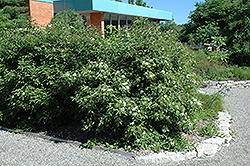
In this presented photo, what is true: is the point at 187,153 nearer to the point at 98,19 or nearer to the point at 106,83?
the point at 106,83

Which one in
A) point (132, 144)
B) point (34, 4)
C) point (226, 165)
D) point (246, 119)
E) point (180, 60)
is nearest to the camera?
point (226, 165)

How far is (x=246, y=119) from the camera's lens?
5.23 m

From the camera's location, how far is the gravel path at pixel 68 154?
3.38 meters

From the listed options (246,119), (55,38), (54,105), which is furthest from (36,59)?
(246,119)

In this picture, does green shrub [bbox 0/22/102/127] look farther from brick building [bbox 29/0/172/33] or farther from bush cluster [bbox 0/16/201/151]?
brick building [bbox 29/0/172/33]

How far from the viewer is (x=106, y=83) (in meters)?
3.86

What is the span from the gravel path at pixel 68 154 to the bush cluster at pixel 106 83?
0.33 metres

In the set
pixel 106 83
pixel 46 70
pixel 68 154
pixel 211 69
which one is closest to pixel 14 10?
pixel 211 69

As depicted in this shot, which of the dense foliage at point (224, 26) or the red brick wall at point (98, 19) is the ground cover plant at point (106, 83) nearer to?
the dense foliage at point (224, 26)

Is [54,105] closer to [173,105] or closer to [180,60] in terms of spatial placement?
[173,105]

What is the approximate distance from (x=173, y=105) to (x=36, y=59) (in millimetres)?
2651

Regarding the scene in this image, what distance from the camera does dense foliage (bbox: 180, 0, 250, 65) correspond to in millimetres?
10828

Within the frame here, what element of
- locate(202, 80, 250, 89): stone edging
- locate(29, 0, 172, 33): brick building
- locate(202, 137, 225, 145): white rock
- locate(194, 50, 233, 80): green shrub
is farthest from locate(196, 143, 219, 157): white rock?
locate(29, 0, 172, 33): brick building

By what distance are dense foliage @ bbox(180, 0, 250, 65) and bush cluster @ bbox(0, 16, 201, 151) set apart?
733 cm
